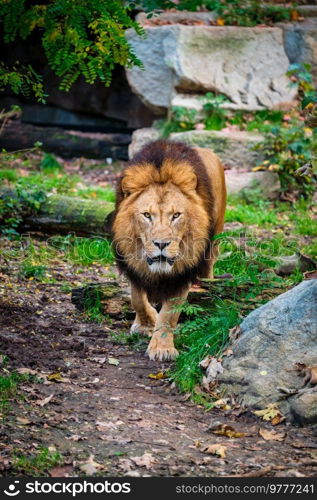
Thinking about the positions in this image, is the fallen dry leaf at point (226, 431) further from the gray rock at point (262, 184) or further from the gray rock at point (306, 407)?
the gray rock at point (262, 184)

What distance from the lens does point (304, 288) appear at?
4.88m

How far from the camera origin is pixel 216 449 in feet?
13.3

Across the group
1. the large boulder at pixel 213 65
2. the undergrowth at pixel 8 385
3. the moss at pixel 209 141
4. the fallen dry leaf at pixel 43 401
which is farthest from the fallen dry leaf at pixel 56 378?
the large boulder at pixel 213 65

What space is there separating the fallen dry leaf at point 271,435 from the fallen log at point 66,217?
13.5 feet

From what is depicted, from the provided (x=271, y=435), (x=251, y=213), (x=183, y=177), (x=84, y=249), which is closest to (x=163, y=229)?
(x=183, y=177)

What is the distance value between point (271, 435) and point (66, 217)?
448 centimetres

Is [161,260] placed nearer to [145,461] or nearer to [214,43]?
[145,461]

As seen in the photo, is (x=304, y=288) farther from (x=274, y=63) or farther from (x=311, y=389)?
(x=274, y=63)

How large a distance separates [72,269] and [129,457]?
3910 mm

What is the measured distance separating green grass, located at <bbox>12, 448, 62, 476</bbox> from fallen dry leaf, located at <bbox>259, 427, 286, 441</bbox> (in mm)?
1195

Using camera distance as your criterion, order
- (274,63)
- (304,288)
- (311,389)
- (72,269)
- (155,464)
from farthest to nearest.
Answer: (274,63), (72,269), (304,288), (311,389), (155,464)

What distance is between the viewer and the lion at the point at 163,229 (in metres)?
5.43

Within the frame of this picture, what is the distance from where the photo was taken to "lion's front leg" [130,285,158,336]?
596 cm

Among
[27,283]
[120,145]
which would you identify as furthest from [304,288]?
[120,145]
